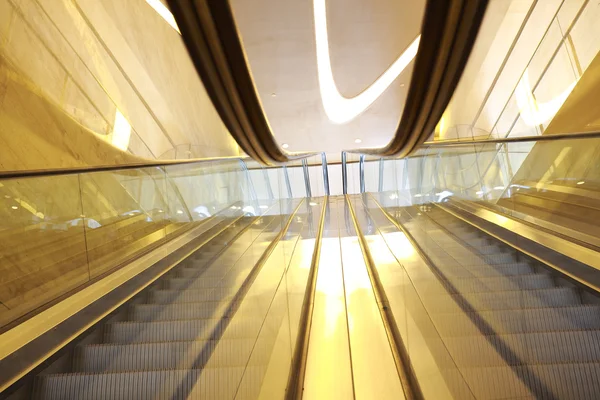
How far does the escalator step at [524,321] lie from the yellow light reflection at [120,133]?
5856 millimetres

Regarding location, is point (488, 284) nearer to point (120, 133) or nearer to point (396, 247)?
point (396, 247)

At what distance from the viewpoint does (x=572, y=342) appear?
1626mm

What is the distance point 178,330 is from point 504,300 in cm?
126

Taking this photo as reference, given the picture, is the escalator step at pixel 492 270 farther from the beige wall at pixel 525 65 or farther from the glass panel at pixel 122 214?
the glass panel at pixel 122 214

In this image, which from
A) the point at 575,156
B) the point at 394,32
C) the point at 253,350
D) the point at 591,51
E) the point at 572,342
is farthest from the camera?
the point at 394,32

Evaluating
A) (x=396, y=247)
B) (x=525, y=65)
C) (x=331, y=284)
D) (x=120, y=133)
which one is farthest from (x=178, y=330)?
(x=525, y=65)

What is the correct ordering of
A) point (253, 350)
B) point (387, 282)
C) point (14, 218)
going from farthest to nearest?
point (387, 282) < point (14, 218) < point (253, 350)

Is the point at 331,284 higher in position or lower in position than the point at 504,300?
lower

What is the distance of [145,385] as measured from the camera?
1.43 metres

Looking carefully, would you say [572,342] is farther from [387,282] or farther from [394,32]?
[394,32]

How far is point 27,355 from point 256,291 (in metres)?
0.93

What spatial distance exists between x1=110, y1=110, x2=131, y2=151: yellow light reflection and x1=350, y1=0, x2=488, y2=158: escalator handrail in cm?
512

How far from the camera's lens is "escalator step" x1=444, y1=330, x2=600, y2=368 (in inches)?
59.6

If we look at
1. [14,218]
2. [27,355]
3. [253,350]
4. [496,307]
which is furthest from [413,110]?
[14,218]
